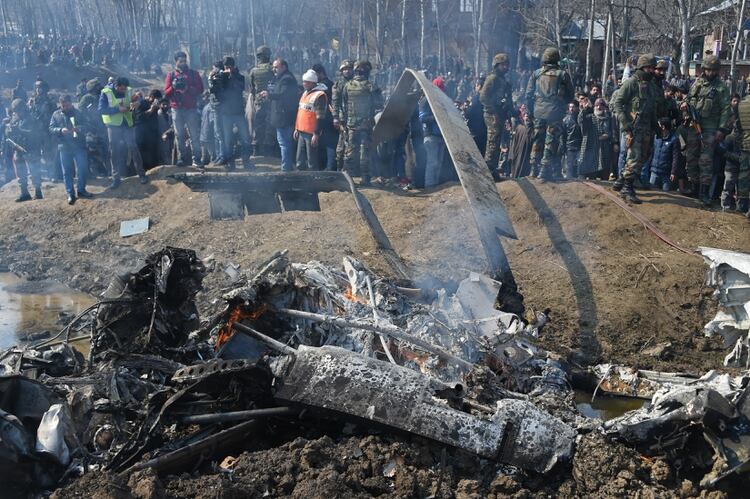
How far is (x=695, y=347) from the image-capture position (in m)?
7.65

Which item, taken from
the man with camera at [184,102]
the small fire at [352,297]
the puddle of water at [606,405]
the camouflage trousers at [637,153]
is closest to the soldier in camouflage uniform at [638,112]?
the camouflage trousers at [637,153]

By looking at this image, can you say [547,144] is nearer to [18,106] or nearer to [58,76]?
[18,106]

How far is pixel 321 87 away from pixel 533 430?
7.59m

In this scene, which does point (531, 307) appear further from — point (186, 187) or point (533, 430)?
point (186, 187)

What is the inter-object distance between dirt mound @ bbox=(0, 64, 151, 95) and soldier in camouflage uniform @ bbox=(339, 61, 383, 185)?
25414mm

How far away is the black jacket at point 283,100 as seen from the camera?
1134 centimetres

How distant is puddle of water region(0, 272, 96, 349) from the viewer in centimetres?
834

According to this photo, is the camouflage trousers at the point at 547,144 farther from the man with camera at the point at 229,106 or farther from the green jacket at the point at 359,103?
the man with camera at the point at 229,106

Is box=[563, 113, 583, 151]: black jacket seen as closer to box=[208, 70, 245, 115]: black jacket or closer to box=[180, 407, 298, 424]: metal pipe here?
box=[208, 70, 245, 115]: black jacket

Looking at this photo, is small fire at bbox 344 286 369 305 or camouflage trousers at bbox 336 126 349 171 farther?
camouflage trousers at bbox 336 126 349 171

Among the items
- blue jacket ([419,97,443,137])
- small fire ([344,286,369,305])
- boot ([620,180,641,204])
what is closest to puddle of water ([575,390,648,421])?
small fire ([344,286,369,305])

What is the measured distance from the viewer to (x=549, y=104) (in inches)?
396

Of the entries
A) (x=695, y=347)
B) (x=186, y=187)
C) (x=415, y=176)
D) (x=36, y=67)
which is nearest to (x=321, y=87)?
(x=415, y=176)

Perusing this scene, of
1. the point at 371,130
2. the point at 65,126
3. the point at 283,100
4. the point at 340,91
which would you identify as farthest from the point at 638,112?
the point at 65,126
